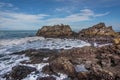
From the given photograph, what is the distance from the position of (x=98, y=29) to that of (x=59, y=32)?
33.4 feet

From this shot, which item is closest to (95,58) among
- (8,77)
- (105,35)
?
(8,77)

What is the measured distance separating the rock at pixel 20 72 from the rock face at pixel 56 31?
3644 centimetres

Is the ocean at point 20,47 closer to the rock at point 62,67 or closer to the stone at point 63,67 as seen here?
the rock at point 62,67

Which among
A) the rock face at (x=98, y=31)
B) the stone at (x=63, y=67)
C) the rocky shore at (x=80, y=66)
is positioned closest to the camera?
the rocky shore at (x=80, y=66)

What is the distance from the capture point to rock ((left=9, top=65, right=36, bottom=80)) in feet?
45.8

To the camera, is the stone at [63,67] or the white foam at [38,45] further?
the white foam at [38,45]

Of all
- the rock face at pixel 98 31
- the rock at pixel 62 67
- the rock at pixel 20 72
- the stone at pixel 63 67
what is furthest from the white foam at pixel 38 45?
the rock face at pixel 98 31

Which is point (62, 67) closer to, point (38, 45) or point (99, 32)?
point (38, 45)

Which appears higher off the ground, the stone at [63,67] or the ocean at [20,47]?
the stone at [63,67]

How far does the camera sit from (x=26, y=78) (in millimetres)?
13680

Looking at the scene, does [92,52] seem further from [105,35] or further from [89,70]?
[105,35]

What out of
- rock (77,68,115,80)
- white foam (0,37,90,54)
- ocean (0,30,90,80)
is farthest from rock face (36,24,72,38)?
rock (77,68,115,80)

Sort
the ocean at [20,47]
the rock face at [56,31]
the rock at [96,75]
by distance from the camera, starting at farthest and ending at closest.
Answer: the rock face at [56,31]
the ocean at [20,47]
the rock at [96,75]

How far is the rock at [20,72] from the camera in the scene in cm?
1396
